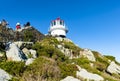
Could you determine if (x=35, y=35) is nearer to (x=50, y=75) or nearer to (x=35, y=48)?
(x=35, y=48)

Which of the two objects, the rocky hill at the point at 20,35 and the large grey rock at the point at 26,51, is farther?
the rocky hill at the point at 20,35

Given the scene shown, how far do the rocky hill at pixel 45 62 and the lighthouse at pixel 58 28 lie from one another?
1030 cm

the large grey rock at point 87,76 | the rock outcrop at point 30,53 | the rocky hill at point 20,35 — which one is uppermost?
the rocky hill at point 20,35

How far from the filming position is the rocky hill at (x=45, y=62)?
90.6 ft

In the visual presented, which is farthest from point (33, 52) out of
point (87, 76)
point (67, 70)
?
point (87, 76)

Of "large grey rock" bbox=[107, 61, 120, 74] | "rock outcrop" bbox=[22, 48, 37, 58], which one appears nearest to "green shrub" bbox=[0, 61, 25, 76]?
"rock outcrop" bbox=[22, 48, 37, 58]

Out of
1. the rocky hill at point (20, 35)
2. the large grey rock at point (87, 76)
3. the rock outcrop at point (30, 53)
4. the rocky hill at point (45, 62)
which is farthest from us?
the rocky hill at point (20, 35)

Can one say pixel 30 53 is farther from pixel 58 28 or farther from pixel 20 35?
pixel 58 28

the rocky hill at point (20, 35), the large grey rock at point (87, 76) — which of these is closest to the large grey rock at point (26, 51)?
the rocky hill at point (20, 35)

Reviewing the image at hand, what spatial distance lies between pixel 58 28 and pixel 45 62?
30.1m

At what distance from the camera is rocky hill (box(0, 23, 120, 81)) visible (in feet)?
90.6

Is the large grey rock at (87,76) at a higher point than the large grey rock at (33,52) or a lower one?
lower

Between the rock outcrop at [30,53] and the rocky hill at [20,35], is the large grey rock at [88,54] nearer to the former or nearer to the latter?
the rocky hill at [20,35]

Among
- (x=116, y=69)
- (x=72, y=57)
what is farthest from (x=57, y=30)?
(x=116, y=69)
